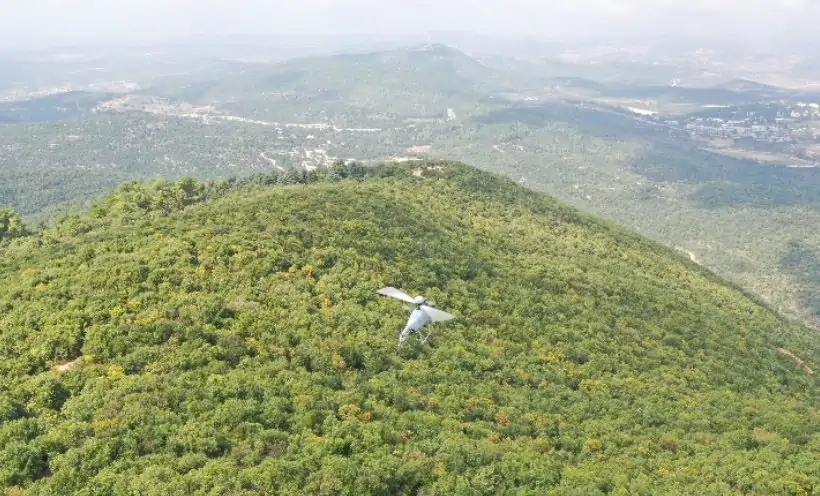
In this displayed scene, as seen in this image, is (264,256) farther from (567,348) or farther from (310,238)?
(567,348)

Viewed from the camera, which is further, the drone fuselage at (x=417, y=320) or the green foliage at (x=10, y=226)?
the green foliage at (x=10, y=226)

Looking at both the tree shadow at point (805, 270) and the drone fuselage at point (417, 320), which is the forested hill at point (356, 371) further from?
the tree shadow at point (805, 270)

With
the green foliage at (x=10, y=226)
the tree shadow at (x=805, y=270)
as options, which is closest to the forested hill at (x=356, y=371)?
the green foliage at (x=10, y=226)

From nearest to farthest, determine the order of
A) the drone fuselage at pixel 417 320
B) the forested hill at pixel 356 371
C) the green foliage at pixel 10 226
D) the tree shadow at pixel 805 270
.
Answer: the forested hill at pixel 356 371 → the drone fuselage at pixel 417 320 → the green foliage at pixel 10 226 → the tree shadow at pixel 805 270

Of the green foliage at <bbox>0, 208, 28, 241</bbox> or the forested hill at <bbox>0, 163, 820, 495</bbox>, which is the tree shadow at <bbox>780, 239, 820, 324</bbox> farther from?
the green foliage at <bbox>0, 208, 28, 241</bbox>

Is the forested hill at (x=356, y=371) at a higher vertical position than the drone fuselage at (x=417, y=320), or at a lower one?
lower

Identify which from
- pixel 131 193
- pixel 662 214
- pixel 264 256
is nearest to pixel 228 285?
pixel 264 256

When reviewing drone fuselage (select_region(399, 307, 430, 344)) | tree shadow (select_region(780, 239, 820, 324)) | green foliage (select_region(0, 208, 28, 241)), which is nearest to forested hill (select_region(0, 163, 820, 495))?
drone fuselage (select_region(399, 307, 430, 344))

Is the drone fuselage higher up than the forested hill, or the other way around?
the drone fuselage
